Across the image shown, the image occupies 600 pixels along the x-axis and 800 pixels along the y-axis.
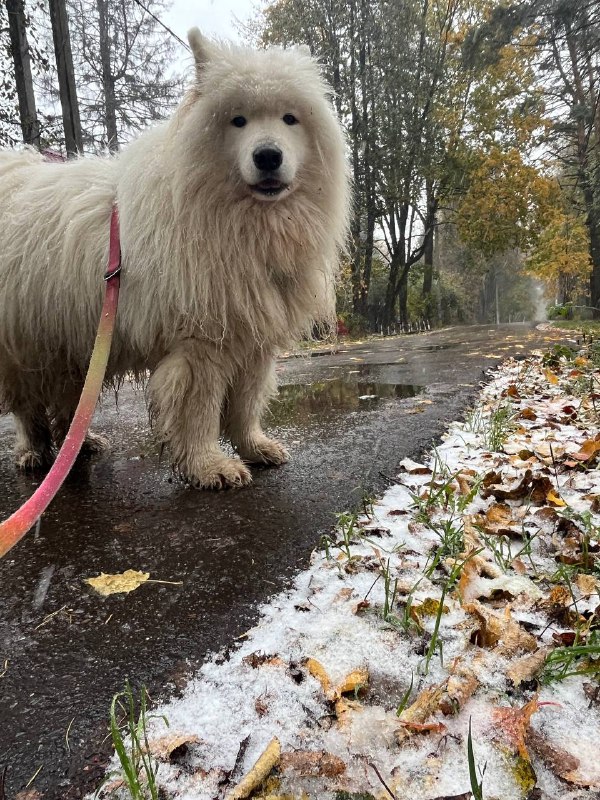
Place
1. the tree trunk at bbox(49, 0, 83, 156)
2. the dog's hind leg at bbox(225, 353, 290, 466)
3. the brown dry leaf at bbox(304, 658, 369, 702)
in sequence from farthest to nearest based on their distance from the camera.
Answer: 1. the tree trunk at bbox(49, 0, 83, 156)
2. the dog's hind leg at bbox(225, 353, 290, 466)
3. the brown dry leaf at bbox(304, 658, 369, 702)

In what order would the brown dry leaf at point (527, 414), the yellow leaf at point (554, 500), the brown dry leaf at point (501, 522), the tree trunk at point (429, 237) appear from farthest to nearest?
the tree trunk at point (429, 237), the brown dry leaf at point (527, 414), the yellow leaf at point (554, 500), the brown dry leaf at point (501, 522)

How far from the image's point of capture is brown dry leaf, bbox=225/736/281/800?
36.6 inches

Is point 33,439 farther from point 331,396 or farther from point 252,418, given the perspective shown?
point 331,396

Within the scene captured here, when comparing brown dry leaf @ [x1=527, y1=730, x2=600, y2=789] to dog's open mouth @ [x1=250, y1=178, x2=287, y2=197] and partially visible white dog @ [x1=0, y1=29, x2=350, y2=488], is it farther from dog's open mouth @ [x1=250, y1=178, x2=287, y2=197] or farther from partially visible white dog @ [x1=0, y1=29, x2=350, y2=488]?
dog's open mouth @ [x1=250, y1=178, x2=287, y2=197]

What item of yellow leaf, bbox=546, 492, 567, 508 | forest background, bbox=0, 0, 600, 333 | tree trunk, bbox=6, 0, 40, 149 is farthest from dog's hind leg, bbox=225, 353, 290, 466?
forest background, bbox=0, 0, 600, 333

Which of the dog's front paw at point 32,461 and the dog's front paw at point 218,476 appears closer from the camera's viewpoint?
the dog's front paw at point 218,476

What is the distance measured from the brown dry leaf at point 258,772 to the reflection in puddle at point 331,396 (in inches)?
118

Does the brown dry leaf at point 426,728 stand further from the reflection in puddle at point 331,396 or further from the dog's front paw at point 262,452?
the reflection in puddle at point 331,396

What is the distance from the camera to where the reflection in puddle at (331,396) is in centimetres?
429

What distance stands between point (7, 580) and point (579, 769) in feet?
5.31

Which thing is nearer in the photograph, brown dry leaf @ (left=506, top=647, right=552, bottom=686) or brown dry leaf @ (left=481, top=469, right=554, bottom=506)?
brown dry leaf @ (left=506, top=647, right=552, bottom=686)

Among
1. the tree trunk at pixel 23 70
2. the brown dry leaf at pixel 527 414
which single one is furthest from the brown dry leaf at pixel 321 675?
the tree trunk at pixel 23 70

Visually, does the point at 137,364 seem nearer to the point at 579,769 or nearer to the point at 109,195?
the point at 109,195

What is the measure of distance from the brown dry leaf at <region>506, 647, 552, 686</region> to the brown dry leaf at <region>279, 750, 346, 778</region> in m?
0.46
